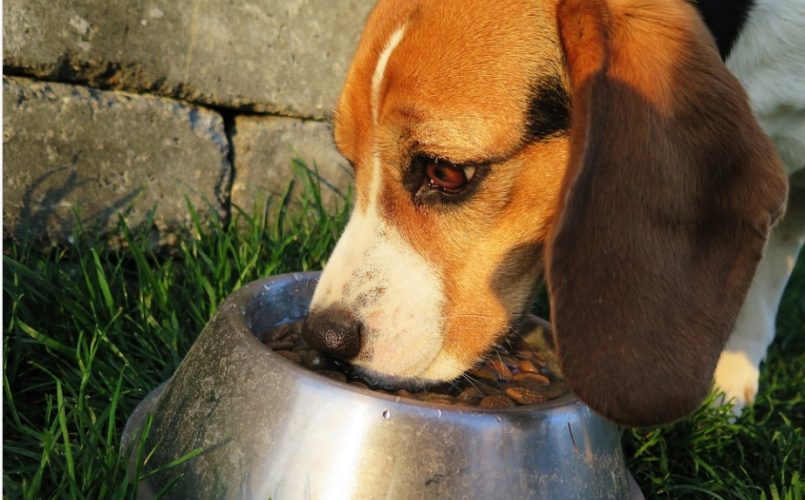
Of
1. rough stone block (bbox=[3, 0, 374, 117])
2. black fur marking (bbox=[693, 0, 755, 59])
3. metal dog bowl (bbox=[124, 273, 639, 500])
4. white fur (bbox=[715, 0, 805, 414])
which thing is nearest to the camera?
metal dog bowl (bbox=[124, 273, 639, 500])

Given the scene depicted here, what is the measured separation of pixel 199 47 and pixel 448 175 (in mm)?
1603

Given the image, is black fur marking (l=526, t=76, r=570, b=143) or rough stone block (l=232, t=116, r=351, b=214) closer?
black fur marking (l=526, t=76, r=570, b=143)

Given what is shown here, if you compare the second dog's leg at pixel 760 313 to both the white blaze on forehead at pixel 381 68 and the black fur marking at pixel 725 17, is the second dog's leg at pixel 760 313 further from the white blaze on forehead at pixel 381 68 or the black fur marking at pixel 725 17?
the white blaze on forehead at pixel 381 68

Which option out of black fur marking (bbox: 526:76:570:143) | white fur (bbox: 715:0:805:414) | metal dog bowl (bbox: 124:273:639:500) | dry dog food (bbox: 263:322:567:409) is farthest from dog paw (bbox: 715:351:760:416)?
black fur marking (bbox: 526:76:570:143)

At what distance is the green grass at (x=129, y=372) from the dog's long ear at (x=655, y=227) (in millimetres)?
708

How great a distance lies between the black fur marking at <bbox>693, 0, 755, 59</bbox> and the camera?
226 cm

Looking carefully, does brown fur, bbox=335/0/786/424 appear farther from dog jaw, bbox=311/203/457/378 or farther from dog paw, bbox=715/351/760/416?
dog paw, bbox=715/351/760/416

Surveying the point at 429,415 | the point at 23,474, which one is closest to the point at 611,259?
the point at 429,415

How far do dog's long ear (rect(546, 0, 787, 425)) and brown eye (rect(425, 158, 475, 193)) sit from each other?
0.93 feet

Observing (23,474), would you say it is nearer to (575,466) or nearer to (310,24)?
(575,466)

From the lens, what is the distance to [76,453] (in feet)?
6.23

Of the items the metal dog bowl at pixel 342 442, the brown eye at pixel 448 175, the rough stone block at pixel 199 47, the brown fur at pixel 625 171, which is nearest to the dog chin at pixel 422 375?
the brown fur at pixel 625 171

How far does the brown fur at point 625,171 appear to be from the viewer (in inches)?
67.6

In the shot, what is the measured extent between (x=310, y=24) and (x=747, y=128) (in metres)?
2.00
